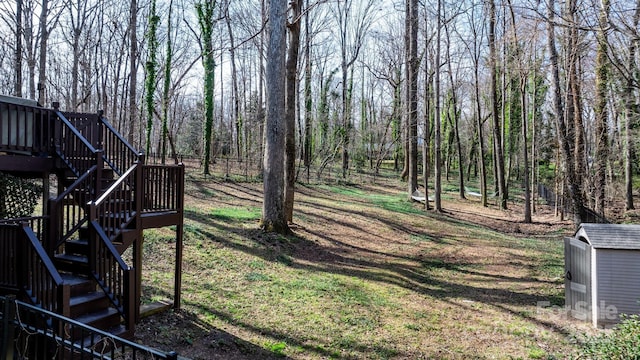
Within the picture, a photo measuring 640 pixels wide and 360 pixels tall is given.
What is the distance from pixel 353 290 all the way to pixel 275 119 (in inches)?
214

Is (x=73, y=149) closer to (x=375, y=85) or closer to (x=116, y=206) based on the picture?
(x=116, y=206)

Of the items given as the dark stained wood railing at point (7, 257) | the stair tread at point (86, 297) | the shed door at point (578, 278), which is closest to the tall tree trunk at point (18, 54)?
the dark stained wood railing at point (7, 257)

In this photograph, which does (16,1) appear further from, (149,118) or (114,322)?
(114,322)

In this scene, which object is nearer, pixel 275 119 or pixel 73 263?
pixel 73 263

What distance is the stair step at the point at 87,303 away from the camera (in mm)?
5027

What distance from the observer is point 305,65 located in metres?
26.9

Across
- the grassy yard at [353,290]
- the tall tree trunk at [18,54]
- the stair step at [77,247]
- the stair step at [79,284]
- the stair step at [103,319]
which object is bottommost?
the grassy yard at [353,290]

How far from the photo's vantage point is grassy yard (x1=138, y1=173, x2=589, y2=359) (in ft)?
20.0

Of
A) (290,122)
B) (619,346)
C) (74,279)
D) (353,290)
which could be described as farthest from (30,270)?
(290,122)

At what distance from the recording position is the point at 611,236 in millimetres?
6812

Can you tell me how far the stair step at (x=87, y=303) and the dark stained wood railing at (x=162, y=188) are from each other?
1.68 metres

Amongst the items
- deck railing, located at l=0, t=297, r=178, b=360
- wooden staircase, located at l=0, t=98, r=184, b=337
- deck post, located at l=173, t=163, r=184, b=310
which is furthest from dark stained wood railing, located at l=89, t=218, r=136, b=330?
deck post, located at l=173, t=163, r=184, b=310

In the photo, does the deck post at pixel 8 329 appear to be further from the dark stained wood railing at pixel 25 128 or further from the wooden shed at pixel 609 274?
the wooden shed at pixel 609 274

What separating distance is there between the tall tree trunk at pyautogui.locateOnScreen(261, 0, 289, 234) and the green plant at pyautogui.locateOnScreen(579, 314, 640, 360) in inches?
322
